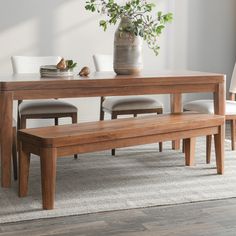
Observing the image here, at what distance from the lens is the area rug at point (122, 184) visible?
9.81 feet

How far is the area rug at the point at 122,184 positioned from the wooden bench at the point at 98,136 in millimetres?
118

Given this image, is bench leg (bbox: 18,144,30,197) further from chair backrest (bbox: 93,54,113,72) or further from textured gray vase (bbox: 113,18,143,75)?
chair backrest (bbox: 93,54,113,72)

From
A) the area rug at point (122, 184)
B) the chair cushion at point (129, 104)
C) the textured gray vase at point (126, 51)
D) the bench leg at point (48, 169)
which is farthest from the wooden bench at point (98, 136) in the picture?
the chair cushion at point (129, 104)

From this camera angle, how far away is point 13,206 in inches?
117

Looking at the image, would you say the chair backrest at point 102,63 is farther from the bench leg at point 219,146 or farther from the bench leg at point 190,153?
the bench leg at point 219,146

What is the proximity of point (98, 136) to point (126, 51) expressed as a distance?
2.96 feet

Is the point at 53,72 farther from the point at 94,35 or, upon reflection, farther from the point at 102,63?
the point at 94,35

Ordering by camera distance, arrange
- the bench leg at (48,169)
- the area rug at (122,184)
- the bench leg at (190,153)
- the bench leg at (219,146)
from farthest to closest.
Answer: the bench leg at (190,153) → the bench leg at (219,146) → the area rug at (122,184) → the bench leg at (48,169)

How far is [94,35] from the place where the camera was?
5.77m

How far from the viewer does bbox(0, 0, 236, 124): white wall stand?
215 inches

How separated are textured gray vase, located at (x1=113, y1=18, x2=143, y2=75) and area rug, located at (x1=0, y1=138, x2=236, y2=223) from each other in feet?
2.35

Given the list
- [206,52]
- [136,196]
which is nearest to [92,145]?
[136,196]

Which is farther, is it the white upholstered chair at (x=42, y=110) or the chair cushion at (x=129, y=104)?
the chair cushion at (x=129, y=104)

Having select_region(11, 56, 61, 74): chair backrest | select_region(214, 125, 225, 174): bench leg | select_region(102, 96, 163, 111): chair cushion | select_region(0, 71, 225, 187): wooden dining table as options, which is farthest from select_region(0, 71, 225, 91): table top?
select_region(11, 56, 61, 74): chair backrest
